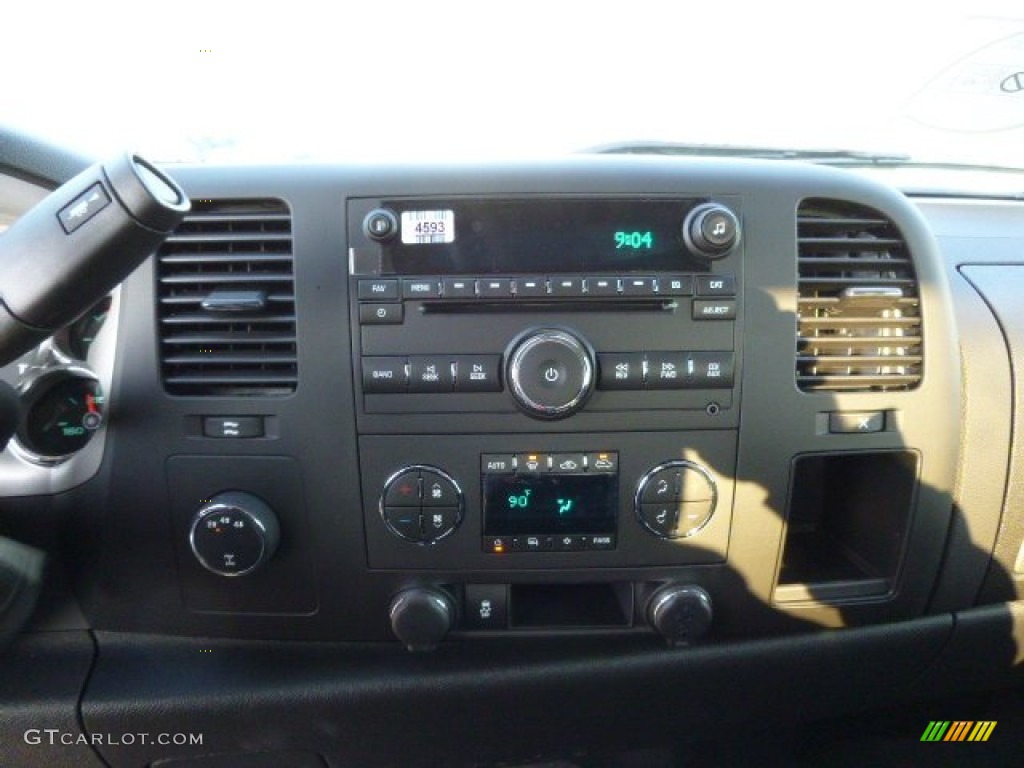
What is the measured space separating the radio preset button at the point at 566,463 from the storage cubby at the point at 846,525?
0.43 metres

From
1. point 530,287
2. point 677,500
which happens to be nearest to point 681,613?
point 677,500

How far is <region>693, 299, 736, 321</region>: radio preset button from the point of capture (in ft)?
4.82

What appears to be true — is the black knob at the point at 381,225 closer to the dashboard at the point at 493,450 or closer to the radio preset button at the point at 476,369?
the dashboard at the point at 493,450

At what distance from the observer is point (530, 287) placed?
1432mm

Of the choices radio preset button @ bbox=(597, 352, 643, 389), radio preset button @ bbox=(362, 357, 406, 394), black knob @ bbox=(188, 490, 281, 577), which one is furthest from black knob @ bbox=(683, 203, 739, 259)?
black knob @ bbox=(188, 490, 281, 577)

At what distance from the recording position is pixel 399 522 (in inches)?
59.7

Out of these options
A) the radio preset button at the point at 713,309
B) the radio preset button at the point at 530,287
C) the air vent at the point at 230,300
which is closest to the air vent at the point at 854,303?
the radio preset button at the point at 713,309

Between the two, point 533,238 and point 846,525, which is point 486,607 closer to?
point 533,238

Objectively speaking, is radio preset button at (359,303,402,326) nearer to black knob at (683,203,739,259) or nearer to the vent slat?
the vent slat

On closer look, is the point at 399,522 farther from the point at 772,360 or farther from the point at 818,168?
the point at 818,168

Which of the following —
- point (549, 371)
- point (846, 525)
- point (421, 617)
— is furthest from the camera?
point (846, 525)

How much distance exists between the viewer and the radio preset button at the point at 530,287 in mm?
1432

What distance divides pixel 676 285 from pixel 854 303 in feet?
1.16

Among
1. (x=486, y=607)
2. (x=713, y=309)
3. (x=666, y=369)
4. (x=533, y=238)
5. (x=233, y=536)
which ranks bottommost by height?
(x=486, y=607)
